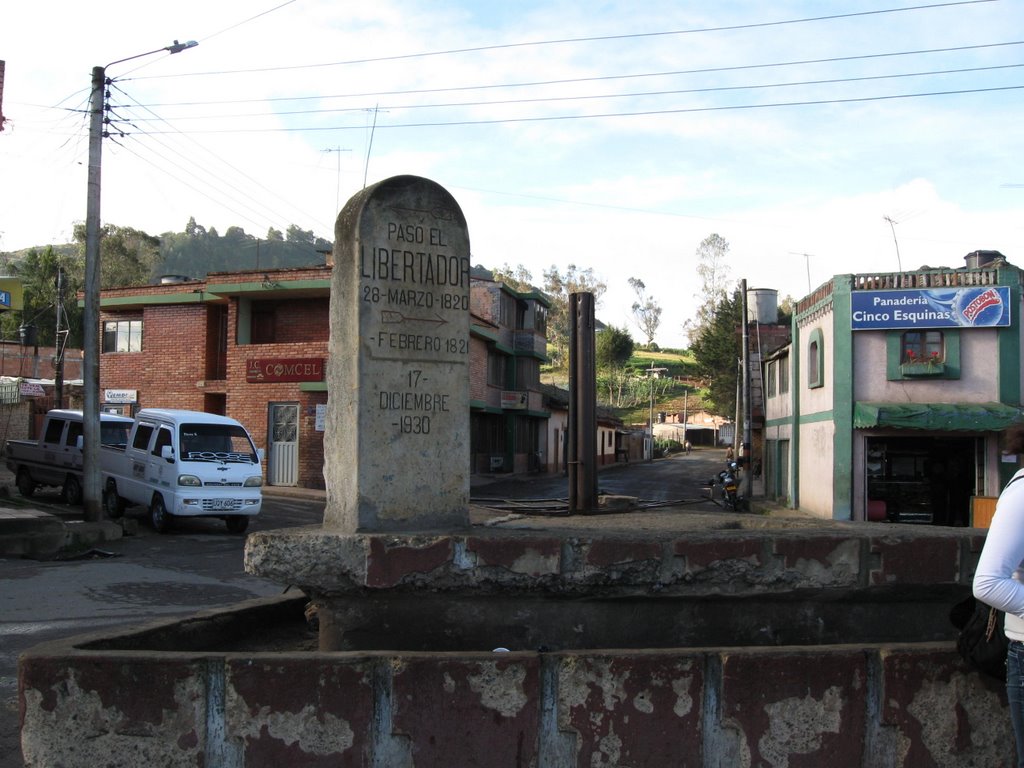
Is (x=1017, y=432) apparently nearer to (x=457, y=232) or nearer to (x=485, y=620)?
(x=485, y=620)

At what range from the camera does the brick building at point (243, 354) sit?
89.6 feet

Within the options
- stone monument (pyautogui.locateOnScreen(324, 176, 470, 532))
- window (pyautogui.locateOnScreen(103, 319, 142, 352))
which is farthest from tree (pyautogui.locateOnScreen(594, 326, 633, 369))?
stone monument (pyautogui.locateOnScreen(324, 176, 470, 532))

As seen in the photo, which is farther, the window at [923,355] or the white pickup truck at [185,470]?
the window at [923,355]

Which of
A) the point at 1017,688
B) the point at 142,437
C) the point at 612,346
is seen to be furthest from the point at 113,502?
the point at 612,346

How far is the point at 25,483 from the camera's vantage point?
19.5 metres

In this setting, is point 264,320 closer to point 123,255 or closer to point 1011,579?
point 123,255

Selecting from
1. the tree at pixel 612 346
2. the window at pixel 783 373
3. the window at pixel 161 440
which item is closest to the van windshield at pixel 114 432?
the window at pixel 161 440

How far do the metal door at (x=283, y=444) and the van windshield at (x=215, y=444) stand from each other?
10638mm

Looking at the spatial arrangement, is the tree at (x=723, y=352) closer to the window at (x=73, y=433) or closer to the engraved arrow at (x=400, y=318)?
the window at (x=73, y=433)

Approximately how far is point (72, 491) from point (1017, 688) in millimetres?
18359

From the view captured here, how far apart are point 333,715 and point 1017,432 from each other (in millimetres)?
2693

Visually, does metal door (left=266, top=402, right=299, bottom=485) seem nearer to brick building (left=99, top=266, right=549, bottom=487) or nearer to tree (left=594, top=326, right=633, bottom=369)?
brick building (left=99, top=266, right=549, bottom=487)

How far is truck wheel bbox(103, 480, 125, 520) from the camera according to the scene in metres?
17.1

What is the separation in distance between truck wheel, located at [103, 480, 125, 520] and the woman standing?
16458 mm
